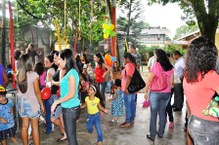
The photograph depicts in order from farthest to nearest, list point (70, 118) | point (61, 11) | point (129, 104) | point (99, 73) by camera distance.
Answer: point (61, 11), point (99, 73), point (129, 104), point (70, 118)

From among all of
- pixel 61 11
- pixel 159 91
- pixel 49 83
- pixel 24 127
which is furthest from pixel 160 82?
pixel 61 11

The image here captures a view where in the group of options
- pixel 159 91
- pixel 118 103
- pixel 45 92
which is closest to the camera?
pixel 45 92

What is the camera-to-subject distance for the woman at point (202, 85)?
253cm

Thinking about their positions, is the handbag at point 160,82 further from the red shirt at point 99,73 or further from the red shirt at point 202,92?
the red shirt at point 99,73

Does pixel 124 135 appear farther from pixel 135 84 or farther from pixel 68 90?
pixel 68 90

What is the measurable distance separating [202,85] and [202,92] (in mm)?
71

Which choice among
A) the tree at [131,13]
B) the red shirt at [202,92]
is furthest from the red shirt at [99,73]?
the tree at [131,13]

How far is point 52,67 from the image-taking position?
575cm

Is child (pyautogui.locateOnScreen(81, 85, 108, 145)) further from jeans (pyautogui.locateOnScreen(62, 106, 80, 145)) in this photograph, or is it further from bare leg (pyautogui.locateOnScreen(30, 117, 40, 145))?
jeans (pyautogui.locateOnScreen(62, 106, 80, 145))

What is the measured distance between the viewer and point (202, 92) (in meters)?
2.56

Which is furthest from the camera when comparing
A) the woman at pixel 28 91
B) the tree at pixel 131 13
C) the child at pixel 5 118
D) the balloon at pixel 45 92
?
the tree at pixel 131 13

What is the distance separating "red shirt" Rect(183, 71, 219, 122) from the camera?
2.49m

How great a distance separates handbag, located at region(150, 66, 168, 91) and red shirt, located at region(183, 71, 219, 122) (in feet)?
8.38

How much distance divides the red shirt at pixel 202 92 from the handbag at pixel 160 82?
8.38 feet
